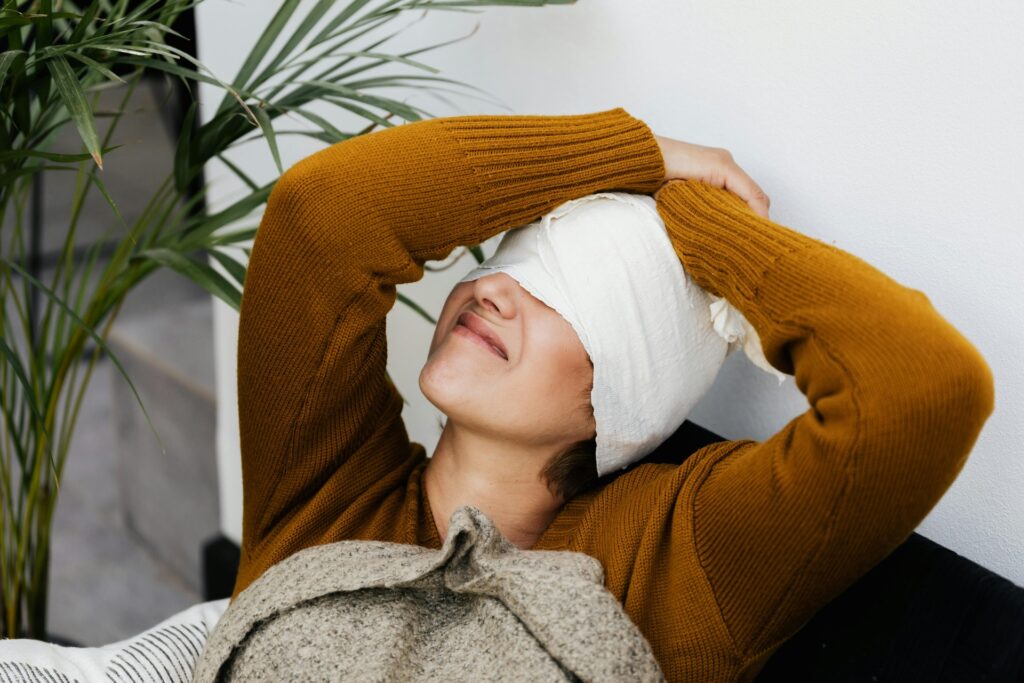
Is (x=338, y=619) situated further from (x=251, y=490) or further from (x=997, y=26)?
(x=997, y=26)

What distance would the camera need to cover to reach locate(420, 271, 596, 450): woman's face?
3.43ft

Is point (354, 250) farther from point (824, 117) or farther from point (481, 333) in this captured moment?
point (824, 117)

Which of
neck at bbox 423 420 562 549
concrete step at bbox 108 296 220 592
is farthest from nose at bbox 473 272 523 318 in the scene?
concrete step at bbox 108 296 220 592

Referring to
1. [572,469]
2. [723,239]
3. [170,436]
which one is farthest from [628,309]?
[170,436]

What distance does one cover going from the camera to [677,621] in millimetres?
960

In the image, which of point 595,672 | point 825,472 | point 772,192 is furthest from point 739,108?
point 595,672

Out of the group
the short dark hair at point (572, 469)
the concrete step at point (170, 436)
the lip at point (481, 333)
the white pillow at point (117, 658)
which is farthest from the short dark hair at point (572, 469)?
the concrete step at point (170, 436)

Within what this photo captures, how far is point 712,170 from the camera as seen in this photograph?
1118 millimetres

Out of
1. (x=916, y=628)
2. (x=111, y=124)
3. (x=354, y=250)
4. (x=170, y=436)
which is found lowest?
(x=170, y=436)

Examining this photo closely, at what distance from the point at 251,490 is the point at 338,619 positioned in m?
0.30

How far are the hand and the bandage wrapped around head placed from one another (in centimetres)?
6

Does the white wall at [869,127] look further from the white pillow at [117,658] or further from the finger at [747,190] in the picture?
the white pillow at [117,658]

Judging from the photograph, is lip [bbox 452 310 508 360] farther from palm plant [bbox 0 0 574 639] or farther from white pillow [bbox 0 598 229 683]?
white pillow [bbox 0 598 229 683]

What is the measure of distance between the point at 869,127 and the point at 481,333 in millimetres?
454
